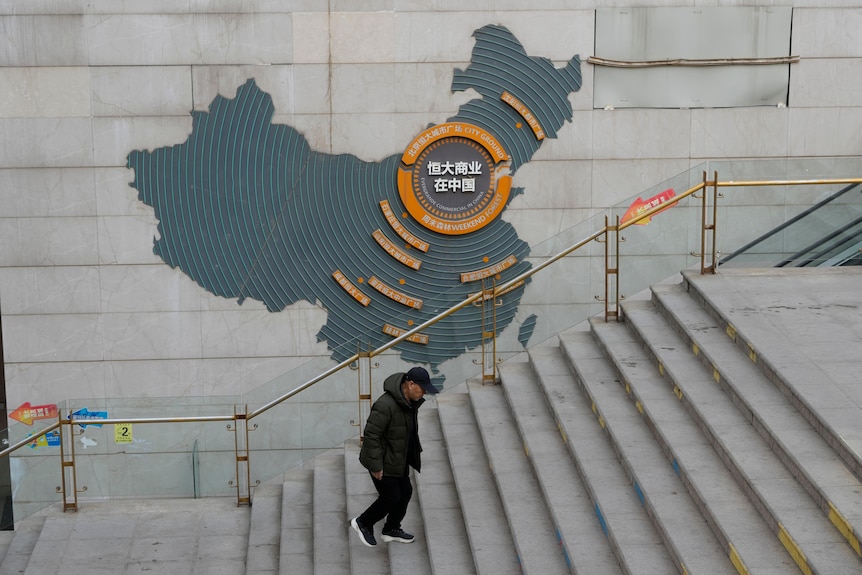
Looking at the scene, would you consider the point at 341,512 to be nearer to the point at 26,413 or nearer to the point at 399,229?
the point at 399,229

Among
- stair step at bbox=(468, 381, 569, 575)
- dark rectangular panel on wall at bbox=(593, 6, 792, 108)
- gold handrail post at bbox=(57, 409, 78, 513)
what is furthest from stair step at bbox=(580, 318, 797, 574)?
gold handrail post at bbox=(57, 409, 78, 513)

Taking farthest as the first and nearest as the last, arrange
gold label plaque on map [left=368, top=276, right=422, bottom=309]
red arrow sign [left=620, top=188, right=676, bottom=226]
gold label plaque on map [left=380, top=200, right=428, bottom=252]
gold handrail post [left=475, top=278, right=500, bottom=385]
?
gold label plaque on map [left=368, top=276, right=422, bottom=309]
gold label plaque on map [left=380, top=200, right=428, bottom=252]
red arrow sign [left=620, top=188, right=676, bottom=226]
gold handrail post [left=475, top=278, right=500, bottom=385]

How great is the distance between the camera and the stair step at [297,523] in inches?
284

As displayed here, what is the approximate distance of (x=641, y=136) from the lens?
1023 cm

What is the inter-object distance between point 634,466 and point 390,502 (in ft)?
5.09

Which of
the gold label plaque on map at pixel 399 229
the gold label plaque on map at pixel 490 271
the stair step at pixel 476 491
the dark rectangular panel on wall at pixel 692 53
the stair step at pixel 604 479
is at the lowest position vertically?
the stair step at pixel 476 491

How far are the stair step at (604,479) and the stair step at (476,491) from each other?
1.94ft

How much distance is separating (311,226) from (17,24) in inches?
127

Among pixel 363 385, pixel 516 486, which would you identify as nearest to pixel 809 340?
pixel 516 486

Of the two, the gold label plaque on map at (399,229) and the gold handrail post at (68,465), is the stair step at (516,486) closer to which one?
the gold label plaque on map at (399,229)

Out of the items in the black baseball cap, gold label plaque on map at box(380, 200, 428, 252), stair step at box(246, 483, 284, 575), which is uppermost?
gold label plaque on map at box(380, 200, 428, 252)

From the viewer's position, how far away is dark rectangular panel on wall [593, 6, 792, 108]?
33.0ft

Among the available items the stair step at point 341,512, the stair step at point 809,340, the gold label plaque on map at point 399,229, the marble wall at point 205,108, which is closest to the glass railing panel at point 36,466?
the marble wall at point 205,108

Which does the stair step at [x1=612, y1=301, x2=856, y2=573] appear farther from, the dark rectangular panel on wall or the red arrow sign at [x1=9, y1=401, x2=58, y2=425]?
the red arrow sign at [x1=9, y1=401, x2=58, y2=425]
